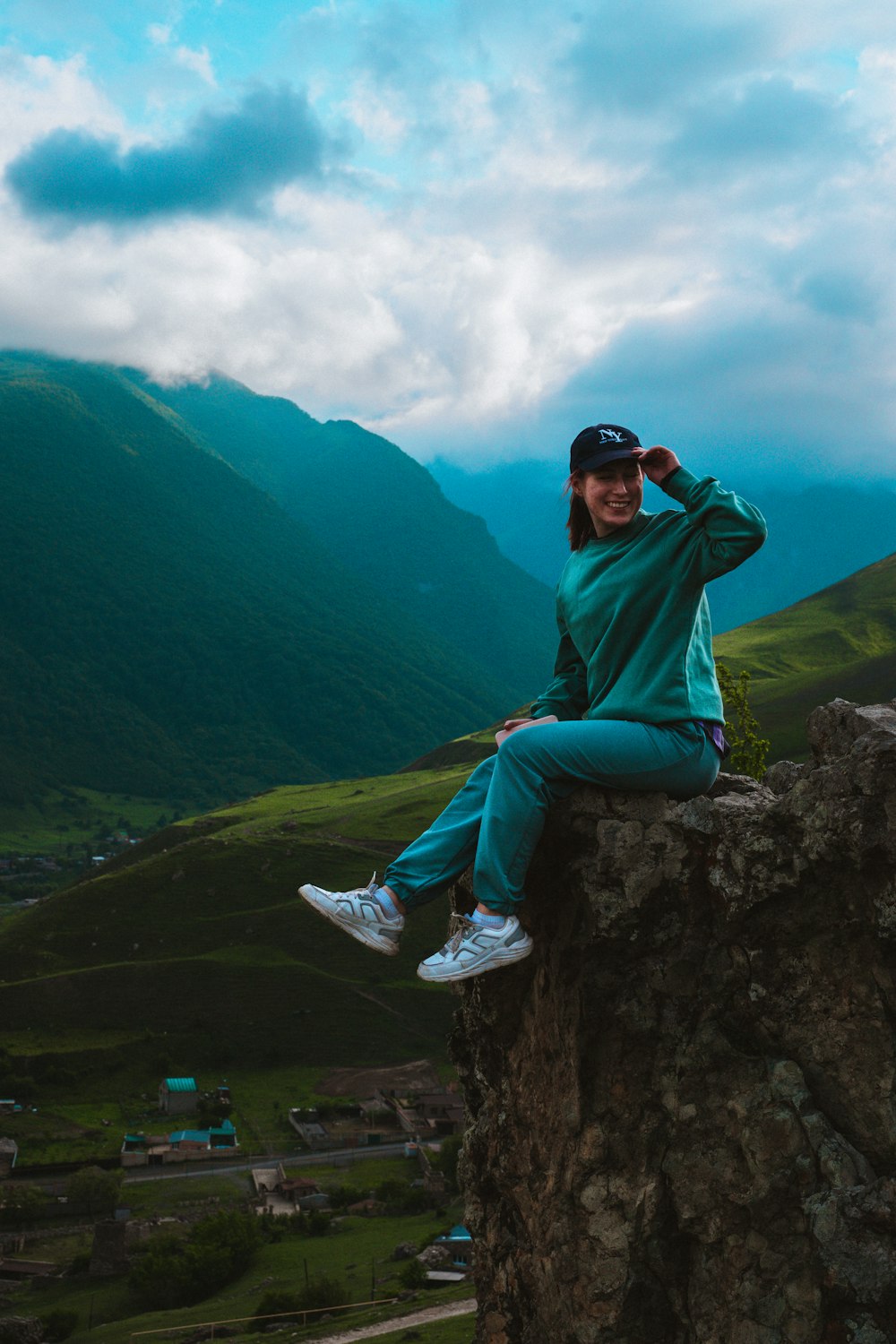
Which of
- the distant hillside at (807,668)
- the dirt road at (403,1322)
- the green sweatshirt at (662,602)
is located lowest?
the dirt road at (403,1322)

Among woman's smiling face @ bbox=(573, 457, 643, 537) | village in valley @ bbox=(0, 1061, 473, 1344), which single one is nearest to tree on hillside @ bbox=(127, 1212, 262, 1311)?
village in valley @ bbox=(0, 1061, 473, 1344)

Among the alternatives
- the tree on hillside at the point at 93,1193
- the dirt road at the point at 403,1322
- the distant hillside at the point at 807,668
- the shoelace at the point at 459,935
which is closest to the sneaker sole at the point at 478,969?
the shoelace at the point at 459,935

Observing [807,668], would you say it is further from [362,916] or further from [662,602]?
[362,916]

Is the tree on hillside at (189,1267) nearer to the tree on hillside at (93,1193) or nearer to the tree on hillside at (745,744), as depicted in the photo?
the tree on hillside at (93,1193)

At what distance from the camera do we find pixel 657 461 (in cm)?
679

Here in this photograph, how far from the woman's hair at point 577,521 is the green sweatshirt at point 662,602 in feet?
1.29

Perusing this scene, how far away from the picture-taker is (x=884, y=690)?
432 feet

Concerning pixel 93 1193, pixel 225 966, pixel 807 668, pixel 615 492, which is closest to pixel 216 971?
pixel 225 966

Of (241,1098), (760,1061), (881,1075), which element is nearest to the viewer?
(881,1075)

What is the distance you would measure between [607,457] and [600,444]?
0.15 meters

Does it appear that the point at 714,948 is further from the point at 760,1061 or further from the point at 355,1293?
the point at 355,1293

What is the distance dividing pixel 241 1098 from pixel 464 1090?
3547 inches

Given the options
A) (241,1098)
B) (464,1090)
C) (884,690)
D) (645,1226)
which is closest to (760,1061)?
(645,1226)

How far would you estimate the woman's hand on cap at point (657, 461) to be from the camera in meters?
6.73
